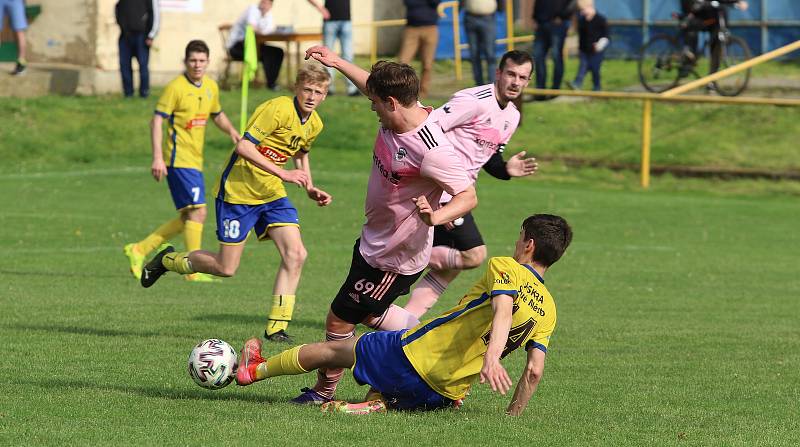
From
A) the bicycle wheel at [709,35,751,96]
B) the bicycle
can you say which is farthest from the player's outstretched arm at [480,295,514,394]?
the bicycle wheel at [709,35,751,96]

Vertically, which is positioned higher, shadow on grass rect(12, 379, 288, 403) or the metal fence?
the metal fence

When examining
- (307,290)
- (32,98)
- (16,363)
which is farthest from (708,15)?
(16,363)

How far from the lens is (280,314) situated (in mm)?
9727

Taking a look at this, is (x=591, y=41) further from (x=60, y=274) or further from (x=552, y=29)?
(x=60, y=274)

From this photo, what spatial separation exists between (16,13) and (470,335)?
2163cm

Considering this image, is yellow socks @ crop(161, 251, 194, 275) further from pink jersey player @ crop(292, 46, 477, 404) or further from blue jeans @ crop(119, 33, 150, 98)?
blue jeans @ crop(119, 33, 150, 98)

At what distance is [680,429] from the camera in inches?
273

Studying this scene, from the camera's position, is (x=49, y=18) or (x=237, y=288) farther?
(x=49, y=18)

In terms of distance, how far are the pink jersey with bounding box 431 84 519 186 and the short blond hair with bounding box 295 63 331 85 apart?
0.89 meters

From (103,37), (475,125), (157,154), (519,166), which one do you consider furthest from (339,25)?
(519,166)

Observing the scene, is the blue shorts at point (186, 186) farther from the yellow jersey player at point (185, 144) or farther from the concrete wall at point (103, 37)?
the concrete wall at point (103, 37)

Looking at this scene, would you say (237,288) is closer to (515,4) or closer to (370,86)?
(370,86)

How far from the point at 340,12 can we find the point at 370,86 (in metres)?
19.3

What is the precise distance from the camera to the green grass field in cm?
682
